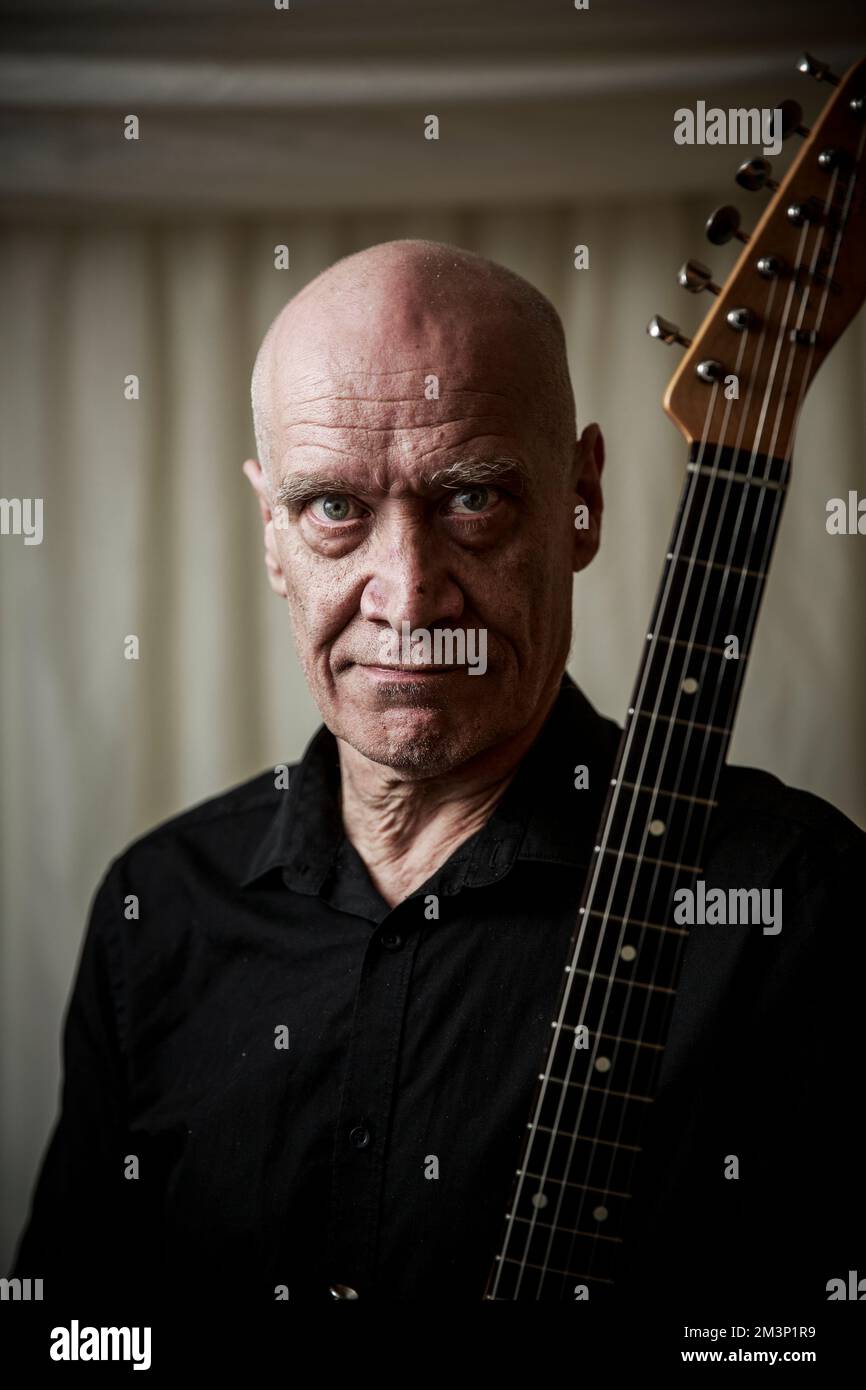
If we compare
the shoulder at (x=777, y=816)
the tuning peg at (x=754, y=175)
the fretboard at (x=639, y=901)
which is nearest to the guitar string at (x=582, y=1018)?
the fretboard at (x=639, y=901)

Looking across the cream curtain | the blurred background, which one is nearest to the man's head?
the blurred background

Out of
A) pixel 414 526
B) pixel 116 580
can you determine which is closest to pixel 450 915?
pixel 414 526

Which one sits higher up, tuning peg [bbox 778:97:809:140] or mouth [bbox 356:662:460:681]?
tuning peg [bbox 778:97:809:140]

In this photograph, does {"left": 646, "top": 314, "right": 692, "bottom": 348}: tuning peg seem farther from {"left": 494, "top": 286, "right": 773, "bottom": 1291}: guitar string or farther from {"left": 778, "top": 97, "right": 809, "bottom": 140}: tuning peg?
{"left": 778, "top": 97, "right": 809, "bottom": 140}: tuning peg

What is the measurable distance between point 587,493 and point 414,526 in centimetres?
24

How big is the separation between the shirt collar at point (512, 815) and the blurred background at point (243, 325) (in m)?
0.62

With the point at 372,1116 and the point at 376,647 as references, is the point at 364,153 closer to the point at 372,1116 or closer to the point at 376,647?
the point at 376,647

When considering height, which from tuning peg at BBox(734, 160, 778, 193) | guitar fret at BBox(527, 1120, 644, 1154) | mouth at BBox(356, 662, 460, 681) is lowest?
guitar fret at BBox(527, 1120, 644, 1154)

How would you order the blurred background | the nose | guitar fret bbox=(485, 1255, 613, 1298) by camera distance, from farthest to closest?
the blurred background < the nose < guitar fret bbox=(485, 1255, 613, 1298)

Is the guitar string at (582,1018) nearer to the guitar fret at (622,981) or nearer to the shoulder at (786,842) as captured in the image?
the guitar fret at (622,981)

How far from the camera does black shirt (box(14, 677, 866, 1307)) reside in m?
1.03

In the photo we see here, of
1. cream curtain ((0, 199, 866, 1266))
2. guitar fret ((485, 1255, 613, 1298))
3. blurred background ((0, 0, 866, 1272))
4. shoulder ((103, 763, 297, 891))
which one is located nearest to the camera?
guitar fret ((485, 1255, 613, 1298))

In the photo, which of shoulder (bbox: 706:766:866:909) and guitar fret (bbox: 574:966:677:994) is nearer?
guitar fret (bbox: 574:966:677:994)

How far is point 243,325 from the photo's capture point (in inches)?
74.0
